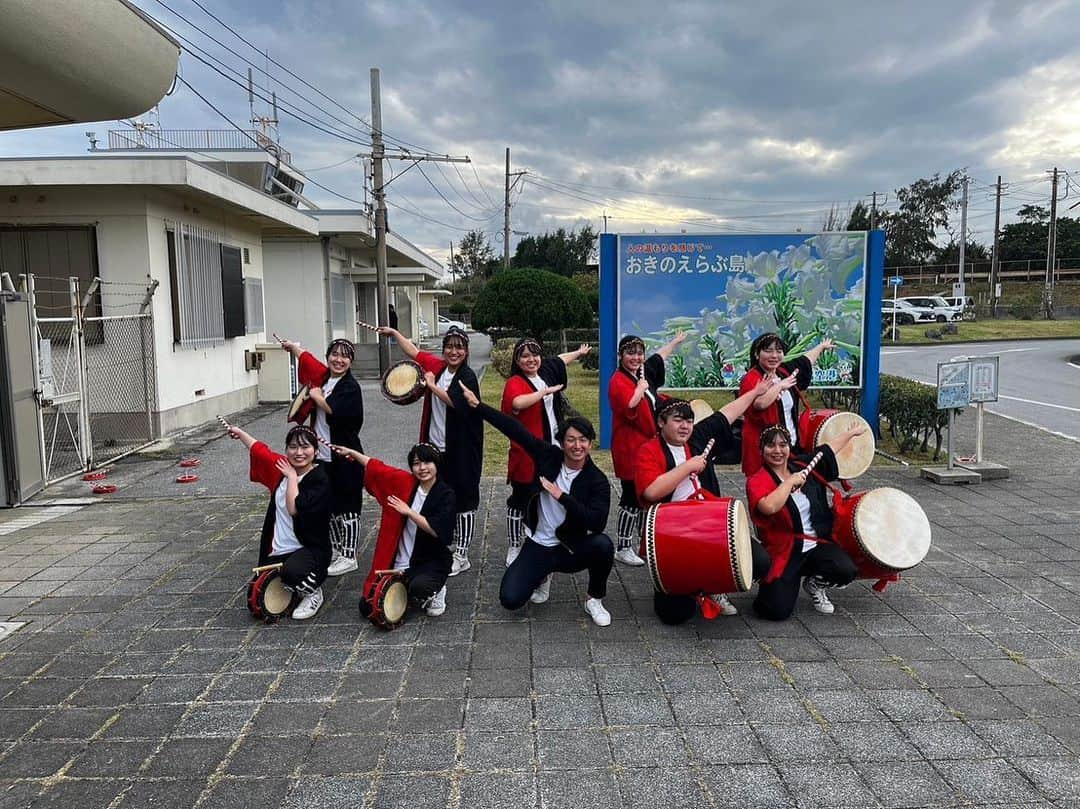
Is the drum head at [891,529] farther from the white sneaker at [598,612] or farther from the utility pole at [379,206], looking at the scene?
the utility pole at [379,206]

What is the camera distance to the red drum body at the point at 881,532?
4461 millimetres

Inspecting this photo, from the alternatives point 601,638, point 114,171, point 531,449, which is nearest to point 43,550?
point 531,449

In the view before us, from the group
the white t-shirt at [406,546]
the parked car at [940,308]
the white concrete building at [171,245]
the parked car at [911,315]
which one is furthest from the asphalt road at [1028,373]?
the white concrete building at [171,245]

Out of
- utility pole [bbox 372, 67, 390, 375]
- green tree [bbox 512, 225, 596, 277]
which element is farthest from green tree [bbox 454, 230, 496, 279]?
utility pole [bbox 372, 67, 390, 375]

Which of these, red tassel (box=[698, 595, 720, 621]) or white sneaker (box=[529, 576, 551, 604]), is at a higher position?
red tassel (box=[698, 595, 720, 621])

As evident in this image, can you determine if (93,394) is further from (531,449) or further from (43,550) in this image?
(531,449)

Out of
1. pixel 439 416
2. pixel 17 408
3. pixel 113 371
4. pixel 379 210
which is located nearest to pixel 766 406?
pixel 439 416

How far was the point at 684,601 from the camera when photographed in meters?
4.31

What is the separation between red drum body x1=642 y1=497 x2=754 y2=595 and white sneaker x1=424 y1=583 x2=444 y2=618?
4.15ft

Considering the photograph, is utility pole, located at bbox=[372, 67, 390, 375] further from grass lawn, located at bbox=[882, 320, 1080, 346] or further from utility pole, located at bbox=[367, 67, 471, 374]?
grass lawn, located at bbox=[882, 320, 1080, 346]

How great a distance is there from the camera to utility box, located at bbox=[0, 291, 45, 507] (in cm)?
688

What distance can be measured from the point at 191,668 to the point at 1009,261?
2321 inches

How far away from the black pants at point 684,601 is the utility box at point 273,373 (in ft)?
37.2

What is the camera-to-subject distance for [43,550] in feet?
19.1
